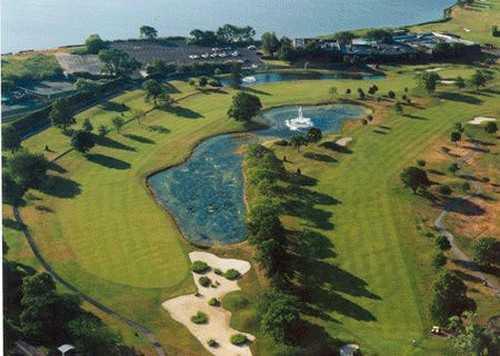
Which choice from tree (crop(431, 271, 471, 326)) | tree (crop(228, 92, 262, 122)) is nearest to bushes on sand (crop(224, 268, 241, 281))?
tree (crop(431, 271, 471, 326))

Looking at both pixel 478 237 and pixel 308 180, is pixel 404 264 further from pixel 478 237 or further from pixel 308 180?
pixel 308 180

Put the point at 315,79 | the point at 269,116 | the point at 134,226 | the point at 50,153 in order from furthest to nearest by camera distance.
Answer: the point at 315,79 → the point at 269,116 → the point at 50,153 → the point at 134,226

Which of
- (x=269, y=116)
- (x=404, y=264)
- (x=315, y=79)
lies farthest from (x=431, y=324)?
Answer: (x=315, y=79)

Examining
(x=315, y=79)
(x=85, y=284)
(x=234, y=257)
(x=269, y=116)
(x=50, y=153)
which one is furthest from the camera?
(x=315, y=79)

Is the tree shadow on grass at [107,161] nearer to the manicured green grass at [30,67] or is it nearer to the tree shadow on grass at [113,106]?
the tree shadow on grass at [113,106]

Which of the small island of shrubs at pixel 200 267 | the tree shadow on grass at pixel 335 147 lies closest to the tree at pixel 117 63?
the tree shadow on grass at pixel 335 147

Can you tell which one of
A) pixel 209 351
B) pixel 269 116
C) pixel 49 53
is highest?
pixel 49 53
